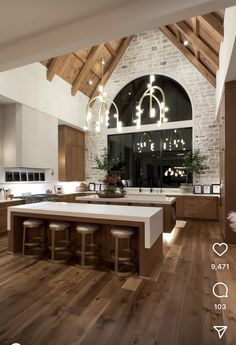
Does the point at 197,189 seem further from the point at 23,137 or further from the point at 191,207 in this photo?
the point at 23,137

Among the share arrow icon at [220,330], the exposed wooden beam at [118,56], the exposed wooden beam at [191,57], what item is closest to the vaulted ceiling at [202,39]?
the exposed wooden beam at [191,57]

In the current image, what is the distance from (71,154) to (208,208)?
191 inches

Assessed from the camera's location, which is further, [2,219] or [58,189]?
[58,189]

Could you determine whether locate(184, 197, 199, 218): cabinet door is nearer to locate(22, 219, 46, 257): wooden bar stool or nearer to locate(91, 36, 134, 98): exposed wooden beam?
locate(22, 219, 46, 257): wooden bar stool

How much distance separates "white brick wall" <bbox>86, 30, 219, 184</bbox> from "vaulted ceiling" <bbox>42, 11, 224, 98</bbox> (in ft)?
0.85

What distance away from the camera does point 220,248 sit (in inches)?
168

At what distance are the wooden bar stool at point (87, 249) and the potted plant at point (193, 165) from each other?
4371mm

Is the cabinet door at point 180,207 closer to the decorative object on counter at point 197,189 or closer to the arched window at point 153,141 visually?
the decorative object on counter at point 197,189

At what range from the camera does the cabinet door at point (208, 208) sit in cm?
642

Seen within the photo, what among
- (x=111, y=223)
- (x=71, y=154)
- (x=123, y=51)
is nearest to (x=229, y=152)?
(x=111, y=223)

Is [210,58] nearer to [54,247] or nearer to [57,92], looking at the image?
[57,92]

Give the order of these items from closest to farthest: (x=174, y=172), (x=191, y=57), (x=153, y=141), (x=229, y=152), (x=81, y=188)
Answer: (x=229, y=152), (x=191, y=57), (x=174, y=172), (x=153, y=141), (x=81, y=188)

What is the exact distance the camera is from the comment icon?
254 cm

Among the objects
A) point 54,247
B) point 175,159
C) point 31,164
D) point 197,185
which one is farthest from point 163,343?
point 175,159
